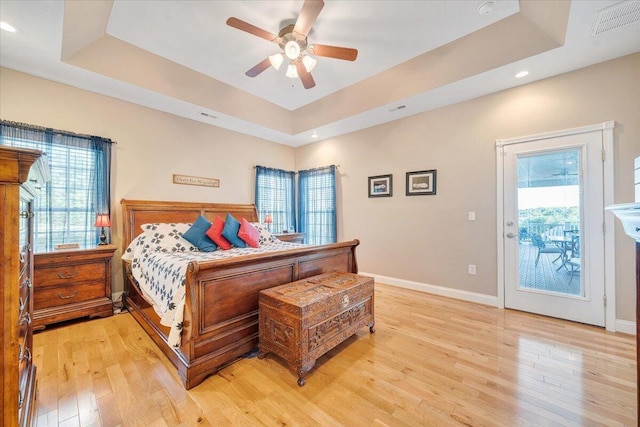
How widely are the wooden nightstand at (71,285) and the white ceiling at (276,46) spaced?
6.67 feet

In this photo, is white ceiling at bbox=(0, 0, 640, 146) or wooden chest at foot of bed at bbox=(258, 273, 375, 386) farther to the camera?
white ceiling at bbox=(0, 0, 640, 146)

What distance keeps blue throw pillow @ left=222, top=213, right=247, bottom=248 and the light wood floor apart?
4.49ft

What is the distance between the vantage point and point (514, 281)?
3174 millimetres

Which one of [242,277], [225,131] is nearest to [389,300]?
[242,277]

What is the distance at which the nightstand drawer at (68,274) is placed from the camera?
262cm

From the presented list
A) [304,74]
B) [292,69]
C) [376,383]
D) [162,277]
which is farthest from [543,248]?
[162,277]

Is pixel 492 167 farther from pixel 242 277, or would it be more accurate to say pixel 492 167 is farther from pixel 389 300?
pixel 242 277

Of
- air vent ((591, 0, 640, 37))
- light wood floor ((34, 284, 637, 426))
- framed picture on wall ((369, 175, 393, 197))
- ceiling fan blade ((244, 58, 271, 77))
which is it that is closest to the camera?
light wood floor ((34, 284, 637, 426))

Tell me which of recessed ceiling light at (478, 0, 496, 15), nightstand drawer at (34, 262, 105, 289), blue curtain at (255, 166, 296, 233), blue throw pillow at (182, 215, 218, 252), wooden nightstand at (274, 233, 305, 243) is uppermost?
recessed ceiling light at (478, 0, 496, 15)

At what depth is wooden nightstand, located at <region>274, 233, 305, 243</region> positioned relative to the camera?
4.77 metres

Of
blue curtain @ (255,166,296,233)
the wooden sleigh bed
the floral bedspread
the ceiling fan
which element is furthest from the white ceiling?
the wooden sleigh bed

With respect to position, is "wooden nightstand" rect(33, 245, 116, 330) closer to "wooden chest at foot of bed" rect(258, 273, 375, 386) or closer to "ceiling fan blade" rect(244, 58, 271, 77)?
"wooden chest at foot of bed" rect(258, 273, 375, 386)

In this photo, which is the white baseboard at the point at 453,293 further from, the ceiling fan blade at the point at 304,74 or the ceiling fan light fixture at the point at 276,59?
the ceiling fan light fixture at the point at 276,59

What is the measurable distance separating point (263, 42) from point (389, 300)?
12.0ft
